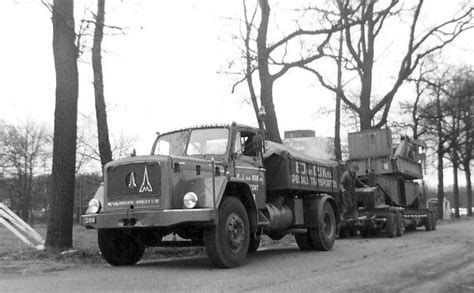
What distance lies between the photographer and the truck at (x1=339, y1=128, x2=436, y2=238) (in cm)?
1906

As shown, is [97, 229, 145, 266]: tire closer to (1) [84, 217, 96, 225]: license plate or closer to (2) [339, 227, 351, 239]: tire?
(1) [84, 217, 96, 225]: license plate

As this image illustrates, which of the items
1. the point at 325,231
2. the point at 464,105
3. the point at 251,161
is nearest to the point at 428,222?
the point at 325,231

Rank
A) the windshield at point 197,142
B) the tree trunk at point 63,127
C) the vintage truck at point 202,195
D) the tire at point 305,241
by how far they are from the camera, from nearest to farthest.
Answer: the vintage truck at point 202,195
the windshield at point 197,142
the tree trunk at point 63,127
the tire at point 305,241

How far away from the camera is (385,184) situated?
66.8 ft

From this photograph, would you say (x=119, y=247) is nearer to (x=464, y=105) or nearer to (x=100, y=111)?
(x=100, y=111)

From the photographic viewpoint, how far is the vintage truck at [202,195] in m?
8.80

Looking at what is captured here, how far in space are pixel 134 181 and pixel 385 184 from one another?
13.6m

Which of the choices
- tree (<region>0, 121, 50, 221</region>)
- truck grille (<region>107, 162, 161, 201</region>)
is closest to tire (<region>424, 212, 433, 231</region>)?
truck grille (<region>107, 162, 161, 201</region>)

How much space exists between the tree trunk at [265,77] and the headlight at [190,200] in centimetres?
977

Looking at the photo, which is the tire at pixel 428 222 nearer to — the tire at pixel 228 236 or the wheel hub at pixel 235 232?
the tire at pixel 228 236

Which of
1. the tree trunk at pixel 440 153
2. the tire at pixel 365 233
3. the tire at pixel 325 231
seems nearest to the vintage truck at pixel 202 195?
the tire at pixel 325 231

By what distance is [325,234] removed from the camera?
42.6 feet

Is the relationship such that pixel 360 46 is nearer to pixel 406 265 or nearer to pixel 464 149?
pixel 464 149

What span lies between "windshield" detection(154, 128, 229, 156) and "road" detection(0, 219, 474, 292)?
84.5 inches
